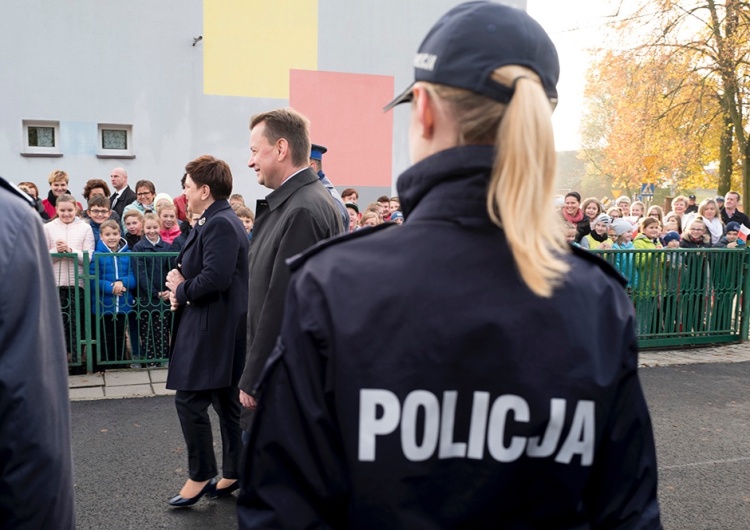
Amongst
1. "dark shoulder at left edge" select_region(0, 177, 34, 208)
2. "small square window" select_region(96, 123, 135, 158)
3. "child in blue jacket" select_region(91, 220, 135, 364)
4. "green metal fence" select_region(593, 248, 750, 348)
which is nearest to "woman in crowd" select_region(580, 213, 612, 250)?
"green metal fence" select_region(593, 248, 750, 348)

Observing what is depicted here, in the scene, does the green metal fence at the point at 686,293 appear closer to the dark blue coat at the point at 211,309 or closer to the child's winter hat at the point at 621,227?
the child's winter hat at the point at 621,227

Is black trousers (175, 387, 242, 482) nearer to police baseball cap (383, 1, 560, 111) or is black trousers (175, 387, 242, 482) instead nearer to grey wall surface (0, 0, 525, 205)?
police baseball cap (383, 1, 560, 111)

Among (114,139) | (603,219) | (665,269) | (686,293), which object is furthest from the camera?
(114,139)

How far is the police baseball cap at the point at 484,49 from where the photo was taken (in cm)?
131

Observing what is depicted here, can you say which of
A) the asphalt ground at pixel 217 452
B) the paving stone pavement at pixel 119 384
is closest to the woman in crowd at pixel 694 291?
the asphalt ground at pixel 217 452

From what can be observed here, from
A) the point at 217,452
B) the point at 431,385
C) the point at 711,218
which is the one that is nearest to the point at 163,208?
the point at 217,452

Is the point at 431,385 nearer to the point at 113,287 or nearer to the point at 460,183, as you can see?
the point at 460,183

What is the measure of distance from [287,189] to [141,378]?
448cm

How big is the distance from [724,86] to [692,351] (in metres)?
13.1

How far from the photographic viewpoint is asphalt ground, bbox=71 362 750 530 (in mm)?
4180

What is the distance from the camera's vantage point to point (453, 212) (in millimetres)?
1322

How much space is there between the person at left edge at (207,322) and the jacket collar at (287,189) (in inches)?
26.5

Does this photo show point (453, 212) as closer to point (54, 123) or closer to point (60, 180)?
point (60, 180)

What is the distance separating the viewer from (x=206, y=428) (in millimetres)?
4211
